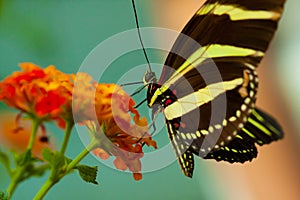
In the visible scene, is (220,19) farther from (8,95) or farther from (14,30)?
(14,30)

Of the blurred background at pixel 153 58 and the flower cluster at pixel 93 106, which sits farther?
the blurred background at pixel 153 58

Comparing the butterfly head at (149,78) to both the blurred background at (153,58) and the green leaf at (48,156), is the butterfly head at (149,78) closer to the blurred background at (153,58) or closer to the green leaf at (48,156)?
the green leaf at (48,156)

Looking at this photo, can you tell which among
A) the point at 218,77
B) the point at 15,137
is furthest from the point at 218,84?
the point at 15,137

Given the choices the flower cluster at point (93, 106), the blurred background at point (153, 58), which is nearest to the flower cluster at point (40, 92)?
the flower cluster at point (93, 106)

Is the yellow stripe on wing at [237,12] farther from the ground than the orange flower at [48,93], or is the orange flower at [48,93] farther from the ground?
the yellow stripe on wing at [237,12]

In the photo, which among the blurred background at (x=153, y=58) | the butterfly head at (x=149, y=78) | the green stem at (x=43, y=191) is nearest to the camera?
the green stem at (x=43, y=191)

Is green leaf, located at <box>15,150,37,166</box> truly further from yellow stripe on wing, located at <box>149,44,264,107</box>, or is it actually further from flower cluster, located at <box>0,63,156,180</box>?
yellow stripe on wing, located at <box>149,44,264,107</box>

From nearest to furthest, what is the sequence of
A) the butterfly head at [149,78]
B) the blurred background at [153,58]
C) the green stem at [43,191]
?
1. the green stem at [43,191]
2. the butterfly head at [149,78]
3. the blurred background at [153,58]

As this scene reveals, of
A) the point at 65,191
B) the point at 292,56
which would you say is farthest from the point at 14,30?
the point at 292,56

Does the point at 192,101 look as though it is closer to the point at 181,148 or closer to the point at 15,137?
the point at 181,148

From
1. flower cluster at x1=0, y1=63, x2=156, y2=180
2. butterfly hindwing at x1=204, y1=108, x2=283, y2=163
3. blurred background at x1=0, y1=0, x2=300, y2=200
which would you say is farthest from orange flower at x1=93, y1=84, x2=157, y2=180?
blurred background at x1=0, y1=0, x2=300, y2=200
